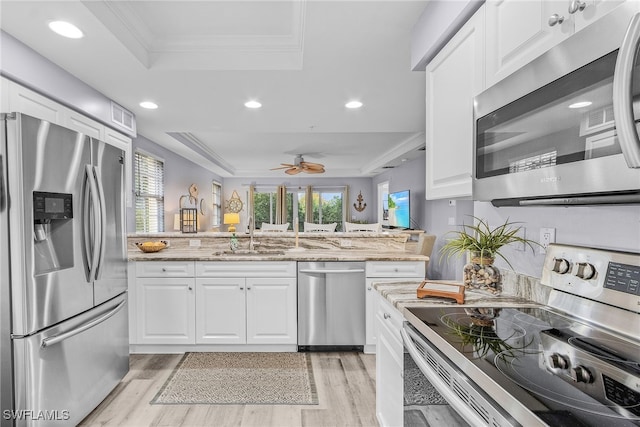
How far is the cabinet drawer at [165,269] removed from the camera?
2.98 m

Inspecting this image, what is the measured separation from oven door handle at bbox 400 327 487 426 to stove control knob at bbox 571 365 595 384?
0.24 metres

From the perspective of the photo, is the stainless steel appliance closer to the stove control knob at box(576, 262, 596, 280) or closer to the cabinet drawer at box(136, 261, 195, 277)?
the stove control knob at box(576, 262, 596, 280)

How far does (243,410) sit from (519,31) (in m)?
2.43

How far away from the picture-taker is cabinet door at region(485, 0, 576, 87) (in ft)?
3.23

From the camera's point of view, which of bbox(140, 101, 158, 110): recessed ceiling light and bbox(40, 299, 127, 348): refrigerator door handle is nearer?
bbox(40, 299, 127, 348): refrigerator door handle

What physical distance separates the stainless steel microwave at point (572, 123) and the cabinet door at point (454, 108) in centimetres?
14

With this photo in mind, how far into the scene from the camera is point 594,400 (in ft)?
2.24

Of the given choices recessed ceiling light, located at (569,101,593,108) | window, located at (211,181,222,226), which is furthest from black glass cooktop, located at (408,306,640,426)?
window, located at (211,181,222,226)

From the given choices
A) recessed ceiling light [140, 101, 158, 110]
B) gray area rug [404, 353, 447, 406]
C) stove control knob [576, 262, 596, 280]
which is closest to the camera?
gray area rug [404, 353, 447, 406]

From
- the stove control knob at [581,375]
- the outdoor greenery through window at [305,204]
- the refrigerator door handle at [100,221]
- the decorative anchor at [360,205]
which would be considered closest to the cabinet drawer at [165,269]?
the refrigerator door handle at [100,221]

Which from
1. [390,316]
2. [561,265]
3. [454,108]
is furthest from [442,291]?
[454,108]

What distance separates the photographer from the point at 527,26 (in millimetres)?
1093
